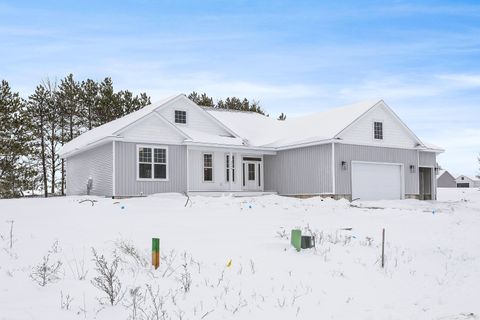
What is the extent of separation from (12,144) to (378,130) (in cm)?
2491

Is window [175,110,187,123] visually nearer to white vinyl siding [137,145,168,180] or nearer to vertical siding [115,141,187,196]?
vertical siding [115,141,187,196]

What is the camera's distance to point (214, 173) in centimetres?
2714

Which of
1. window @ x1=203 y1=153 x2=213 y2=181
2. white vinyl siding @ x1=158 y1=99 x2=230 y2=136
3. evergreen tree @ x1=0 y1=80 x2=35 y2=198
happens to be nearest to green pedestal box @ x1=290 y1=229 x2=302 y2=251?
window @ x1=203 y1=153 x2=213 y2=181

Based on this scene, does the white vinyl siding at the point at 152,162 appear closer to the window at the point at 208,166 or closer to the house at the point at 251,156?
the house at the point at 251,156

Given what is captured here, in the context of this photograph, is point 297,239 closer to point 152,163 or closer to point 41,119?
point 152,163

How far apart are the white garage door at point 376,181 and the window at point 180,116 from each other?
9251 millimetres

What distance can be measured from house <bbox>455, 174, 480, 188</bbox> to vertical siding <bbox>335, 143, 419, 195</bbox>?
221ft

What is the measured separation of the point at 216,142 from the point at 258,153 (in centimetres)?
303

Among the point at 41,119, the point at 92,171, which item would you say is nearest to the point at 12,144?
the point at 41,119

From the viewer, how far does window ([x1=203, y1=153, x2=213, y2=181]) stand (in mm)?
26969

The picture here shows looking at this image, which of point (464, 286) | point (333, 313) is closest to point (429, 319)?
point (333, 313)

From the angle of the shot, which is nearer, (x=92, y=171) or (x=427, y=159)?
(x=92, y=171)

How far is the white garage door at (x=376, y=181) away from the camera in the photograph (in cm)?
2692

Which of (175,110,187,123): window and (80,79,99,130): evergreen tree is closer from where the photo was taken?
(175,110,187,123): window
